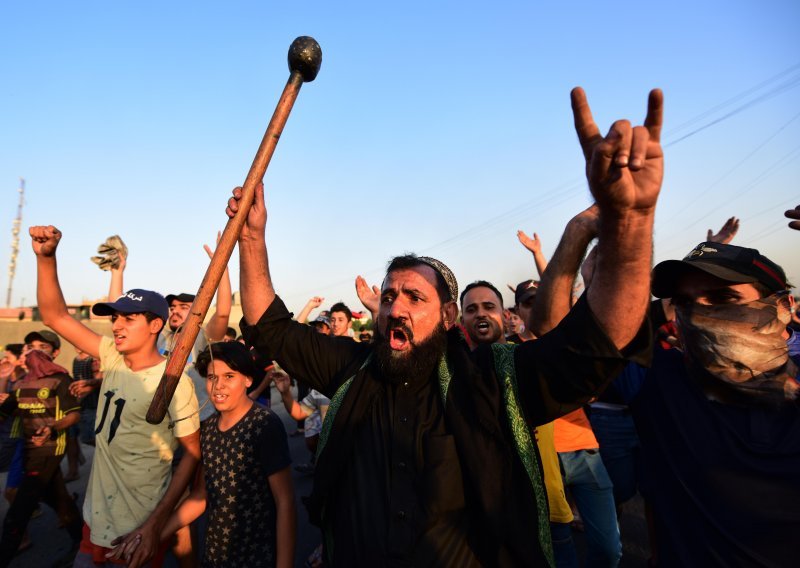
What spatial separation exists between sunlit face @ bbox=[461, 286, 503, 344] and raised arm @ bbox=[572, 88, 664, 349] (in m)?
2.43

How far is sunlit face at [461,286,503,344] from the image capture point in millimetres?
3850

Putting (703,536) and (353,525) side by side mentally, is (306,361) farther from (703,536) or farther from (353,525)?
(703,536)

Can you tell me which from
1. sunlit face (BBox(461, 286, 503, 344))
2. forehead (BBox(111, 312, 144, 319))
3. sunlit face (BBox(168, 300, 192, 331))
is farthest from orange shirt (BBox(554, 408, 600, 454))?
sunlit face (BBox(168, 300, 192, 331))

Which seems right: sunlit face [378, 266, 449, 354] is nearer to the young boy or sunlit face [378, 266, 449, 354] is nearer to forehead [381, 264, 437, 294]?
forehead [381, 264, 437, 294]

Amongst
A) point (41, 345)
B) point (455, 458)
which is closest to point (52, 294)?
point (455, 458)

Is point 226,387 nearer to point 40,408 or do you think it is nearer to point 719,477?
point 719,477

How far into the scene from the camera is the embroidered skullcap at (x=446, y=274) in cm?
240

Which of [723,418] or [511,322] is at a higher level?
[511,322]

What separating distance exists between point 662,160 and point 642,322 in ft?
1.59

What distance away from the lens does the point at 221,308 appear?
3695 millimetres

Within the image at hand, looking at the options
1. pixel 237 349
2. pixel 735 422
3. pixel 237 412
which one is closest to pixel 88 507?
pixel 237 412

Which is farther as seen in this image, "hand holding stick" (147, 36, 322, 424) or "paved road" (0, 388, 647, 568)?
"paved road" (0, 388, 647, 568)

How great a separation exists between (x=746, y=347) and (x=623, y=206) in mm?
1169

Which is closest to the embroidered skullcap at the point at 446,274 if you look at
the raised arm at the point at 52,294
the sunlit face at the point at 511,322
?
the raised arm at the point at 52,294
